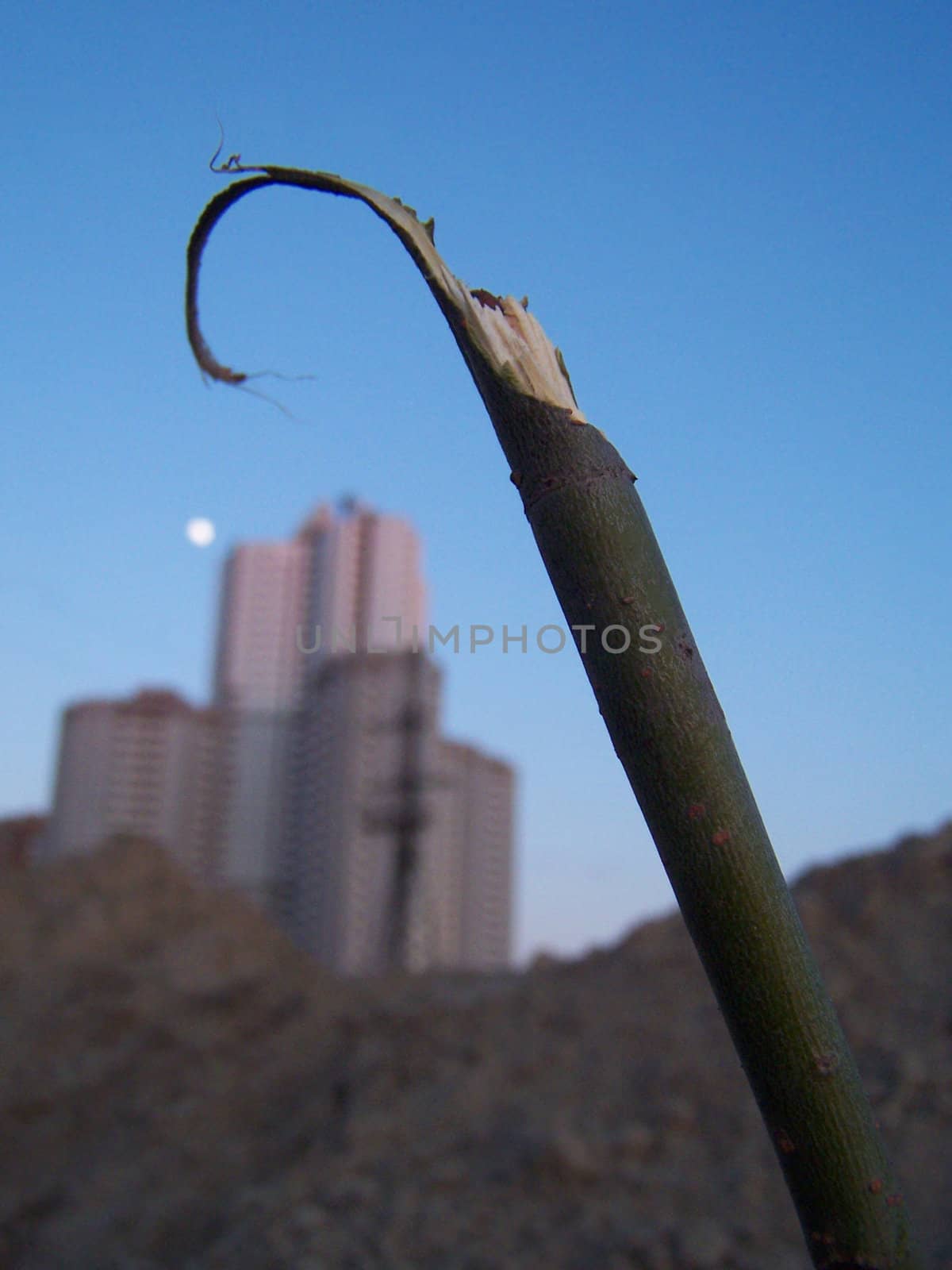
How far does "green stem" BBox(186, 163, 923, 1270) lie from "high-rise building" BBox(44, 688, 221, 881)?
23.0 meters

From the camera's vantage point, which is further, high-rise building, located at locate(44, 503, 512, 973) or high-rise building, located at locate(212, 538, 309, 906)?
high-rise building, located at locate(212, 538, 309, 906)

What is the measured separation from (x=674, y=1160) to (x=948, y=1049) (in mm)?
1451

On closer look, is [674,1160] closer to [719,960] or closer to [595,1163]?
[595,1163]

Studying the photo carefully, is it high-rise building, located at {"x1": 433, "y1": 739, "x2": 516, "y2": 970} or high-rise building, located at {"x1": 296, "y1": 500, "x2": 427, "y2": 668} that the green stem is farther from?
high-rise building, located at {"x1": 433, "y1": 739, "x2": 516, "y2": 970}

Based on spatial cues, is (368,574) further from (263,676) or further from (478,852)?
(478,852)

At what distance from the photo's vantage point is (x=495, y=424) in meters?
0.75

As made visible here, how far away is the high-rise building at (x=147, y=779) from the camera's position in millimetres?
22969

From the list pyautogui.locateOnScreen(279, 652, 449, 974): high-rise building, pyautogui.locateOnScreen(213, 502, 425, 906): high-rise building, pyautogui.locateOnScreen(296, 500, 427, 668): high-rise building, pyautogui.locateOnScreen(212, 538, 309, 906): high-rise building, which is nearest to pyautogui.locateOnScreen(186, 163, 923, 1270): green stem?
pyautogui.locateOnScreen(296, 500, 427, 668): high-rise building

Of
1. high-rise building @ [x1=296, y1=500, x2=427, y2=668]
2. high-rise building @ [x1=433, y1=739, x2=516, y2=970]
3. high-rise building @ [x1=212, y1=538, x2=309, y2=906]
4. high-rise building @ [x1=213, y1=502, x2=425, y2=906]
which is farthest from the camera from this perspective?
high-rise building @ [x1=433, y1=739, x2=516, y2=970]

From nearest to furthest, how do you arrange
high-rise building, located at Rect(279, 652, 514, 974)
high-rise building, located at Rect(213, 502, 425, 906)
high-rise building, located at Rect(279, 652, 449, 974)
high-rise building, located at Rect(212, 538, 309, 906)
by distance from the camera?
1. high-rise building, located at Rect(279, 652, 514, 974)
2. high-rise building, located at Rect(279, 652, 449, 974)
3. high-rise building, located at Rect(213, 502, 425, 906)
4. high-rise building, located at Rect(212, 538, 309, 906)

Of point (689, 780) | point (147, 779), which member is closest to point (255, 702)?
point (147, 779)

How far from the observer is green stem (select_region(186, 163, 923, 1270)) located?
0.69 m

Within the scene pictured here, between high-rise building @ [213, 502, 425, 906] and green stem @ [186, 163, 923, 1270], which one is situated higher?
high-rise building @ [213, 502, 425, 906]

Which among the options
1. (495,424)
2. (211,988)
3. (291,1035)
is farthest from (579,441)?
(211,988)
